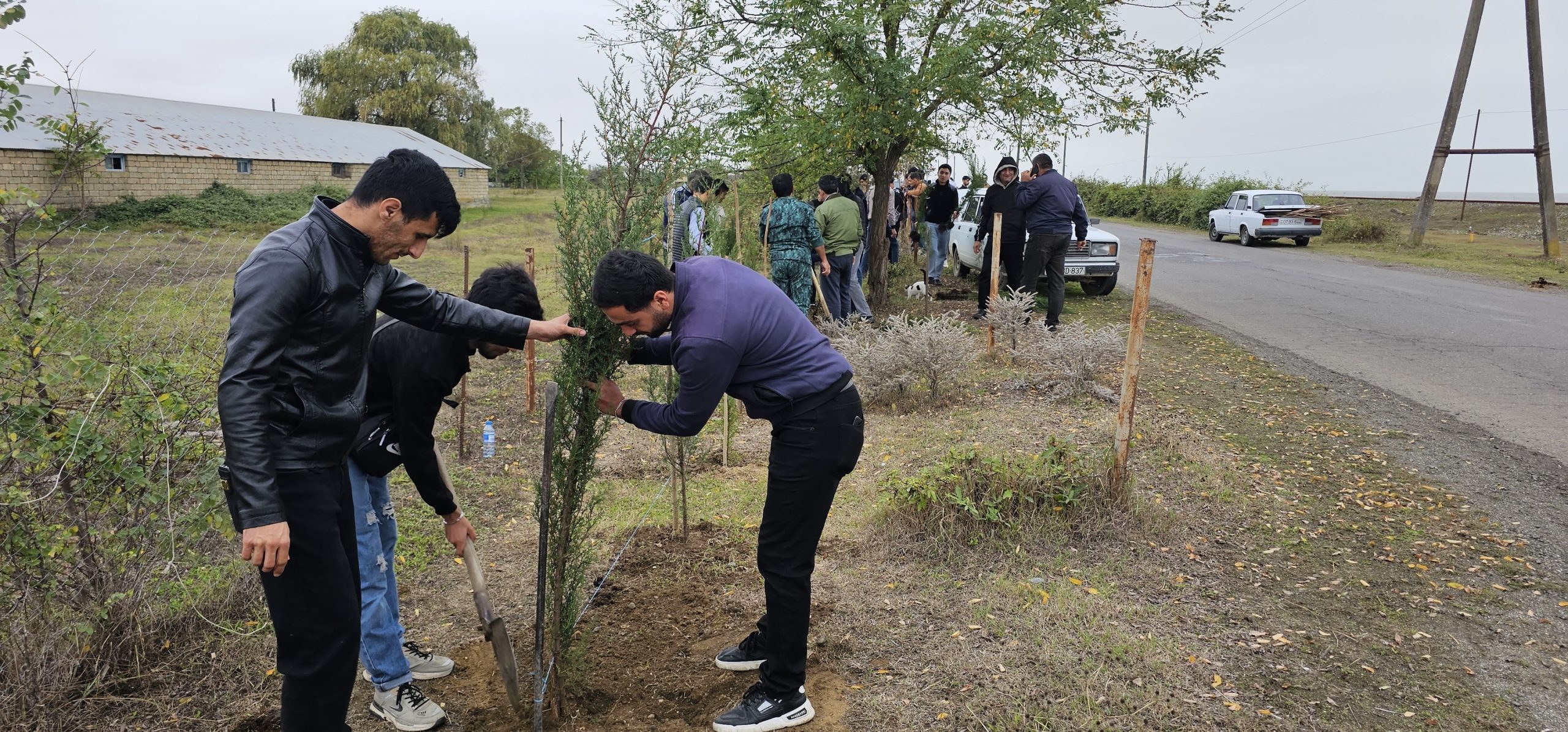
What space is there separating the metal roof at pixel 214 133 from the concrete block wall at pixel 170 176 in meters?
0.24

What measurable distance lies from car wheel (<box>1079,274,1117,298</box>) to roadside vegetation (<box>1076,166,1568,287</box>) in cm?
696

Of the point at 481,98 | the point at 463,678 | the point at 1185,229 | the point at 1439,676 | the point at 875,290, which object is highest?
the point at 481,98

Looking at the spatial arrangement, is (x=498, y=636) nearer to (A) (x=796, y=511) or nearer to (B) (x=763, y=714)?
(B) (x=763, y=714)

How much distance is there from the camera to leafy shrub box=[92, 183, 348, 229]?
26.0 m

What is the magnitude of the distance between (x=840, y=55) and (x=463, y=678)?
7370mm

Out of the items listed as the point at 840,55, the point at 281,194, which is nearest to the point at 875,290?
the point at 840,55

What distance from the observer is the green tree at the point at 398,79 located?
4803cm

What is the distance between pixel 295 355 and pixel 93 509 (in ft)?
5.80

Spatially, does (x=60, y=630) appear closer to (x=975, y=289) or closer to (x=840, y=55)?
(x=840, y=55)

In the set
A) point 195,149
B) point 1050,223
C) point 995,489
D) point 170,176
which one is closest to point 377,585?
point 995,489

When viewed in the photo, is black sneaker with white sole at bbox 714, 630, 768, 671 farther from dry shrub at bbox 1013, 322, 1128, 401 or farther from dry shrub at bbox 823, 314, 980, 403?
dry shrub at bbox 1013, 322, 1128, 401

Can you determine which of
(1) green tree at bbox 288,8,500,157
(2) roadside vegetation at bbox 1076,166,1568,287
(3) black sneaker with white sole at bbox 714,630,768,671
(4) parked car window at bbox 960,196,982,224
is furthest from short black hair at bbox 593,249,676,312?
(1) green tree at bbox 288,8,500,157

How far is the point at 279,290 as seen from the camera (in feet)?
7.15

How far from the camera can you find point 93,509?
3.27 metres
